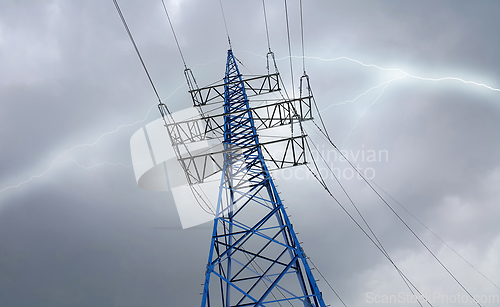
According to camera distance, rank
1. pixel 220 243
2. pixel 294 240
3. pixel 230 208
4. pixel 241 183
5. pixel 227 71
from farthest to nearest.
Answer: pixel 227 71, pixel 241 183, pixel 230 208, pixel 220 243, pixel 294 240

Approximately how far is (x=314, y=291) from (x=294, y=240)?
1.21 meters

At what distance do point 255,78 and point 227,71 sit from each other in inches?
116

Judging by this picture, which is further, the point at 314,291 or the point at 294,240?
the point at 294,240

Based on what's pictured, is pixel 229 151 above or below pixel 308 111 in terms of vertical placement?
below

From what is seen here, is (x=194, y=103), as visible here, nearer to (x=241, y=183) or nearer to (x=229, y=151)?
(x=229, y=151)

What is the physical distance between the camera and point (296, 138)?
867 cm

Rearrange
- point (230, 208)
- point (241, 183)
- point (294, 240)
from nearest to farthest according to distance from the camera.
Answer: point (294, 240) < point (230, 208) < point (241, 183)

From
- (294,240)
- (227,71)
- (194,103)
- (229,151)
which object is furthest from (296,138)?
(227,71)

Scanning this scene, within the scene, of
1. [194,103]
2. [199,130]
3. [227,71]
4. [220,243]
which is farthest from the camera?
[227,71]

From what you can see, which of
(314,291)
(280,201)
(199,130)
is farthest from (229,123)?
(314,291)

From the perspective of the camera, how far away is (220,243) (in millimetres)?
6637

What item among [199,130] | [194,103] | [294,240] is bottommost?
[294,240]

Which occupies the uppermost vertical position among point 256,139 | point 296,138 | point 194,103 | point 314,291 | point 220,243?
point 194,103

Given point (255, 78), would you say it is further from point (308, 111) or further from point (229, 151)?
point (229, 151)
